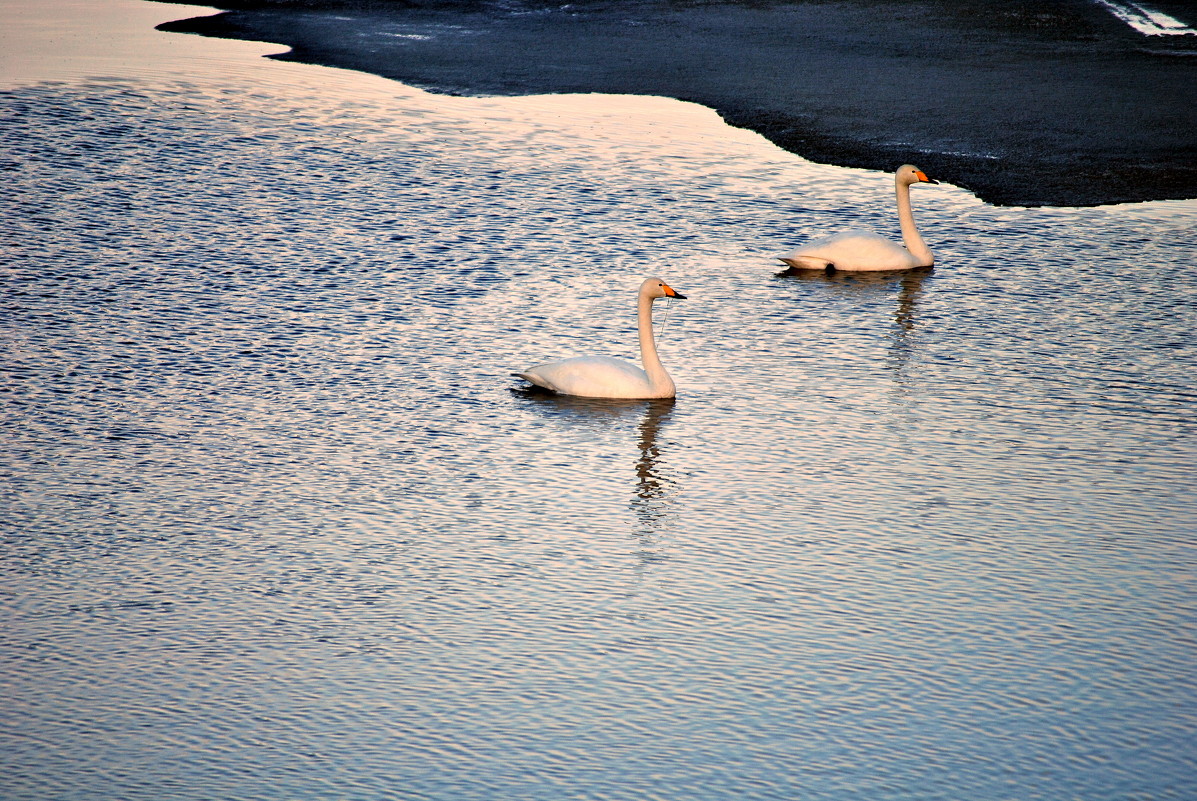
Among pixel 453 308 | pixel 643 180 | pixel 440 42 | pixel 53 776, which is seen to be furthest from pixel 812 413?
pixel 440 42

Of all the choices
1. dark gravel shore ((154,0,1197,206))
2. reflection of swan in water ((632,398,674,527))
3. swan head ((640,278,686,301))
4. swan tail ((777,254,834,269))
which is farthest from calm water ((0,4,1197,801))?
dark gravel shore ((154,0,1197,206))

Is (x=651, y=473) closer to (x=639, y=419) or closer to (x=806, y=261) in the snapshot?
(x=639, y=419)

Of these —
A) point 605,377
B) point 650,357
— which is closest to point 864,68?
point 650,357

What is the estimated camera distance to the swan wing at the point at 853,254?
10.6 m

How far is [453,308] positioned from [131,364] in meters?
2.11

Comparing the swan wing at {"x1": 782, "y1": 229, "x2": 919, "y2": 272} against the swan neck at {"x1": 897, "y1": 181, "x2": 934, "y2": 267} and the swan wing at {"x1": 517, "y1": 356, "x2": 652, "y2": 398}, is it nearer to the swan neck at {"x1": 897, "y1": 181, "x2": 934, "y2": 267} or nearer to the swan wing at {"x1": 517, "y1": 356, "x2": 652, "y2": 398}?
the swan neck at {"x1": 897, "y1": 181, "x2": 934, "y2": 267}

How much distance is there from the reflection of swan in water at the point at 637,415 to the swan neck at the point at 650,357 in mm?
85

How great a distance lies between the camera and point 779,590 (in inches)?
233

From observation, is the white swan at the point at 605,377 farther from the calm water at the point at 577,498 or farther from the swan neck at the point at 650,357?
the calm water at the point at 577,498

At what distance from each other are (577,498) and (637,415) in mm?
1291

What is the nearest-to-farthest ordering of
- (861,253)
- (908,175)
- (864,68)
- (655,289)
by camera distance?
(655,289) → (861,253) → (908,175) → (864,68)

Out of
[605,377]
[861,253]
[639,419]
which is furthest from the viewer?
[861,253]

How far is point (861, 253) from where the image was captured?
1077 centimetres

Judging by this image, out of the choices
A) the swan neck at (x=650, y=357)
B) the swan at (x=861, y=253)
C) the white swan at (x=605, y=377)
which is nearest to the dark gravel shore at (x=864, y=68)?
the swan at (x=861, y=253)
